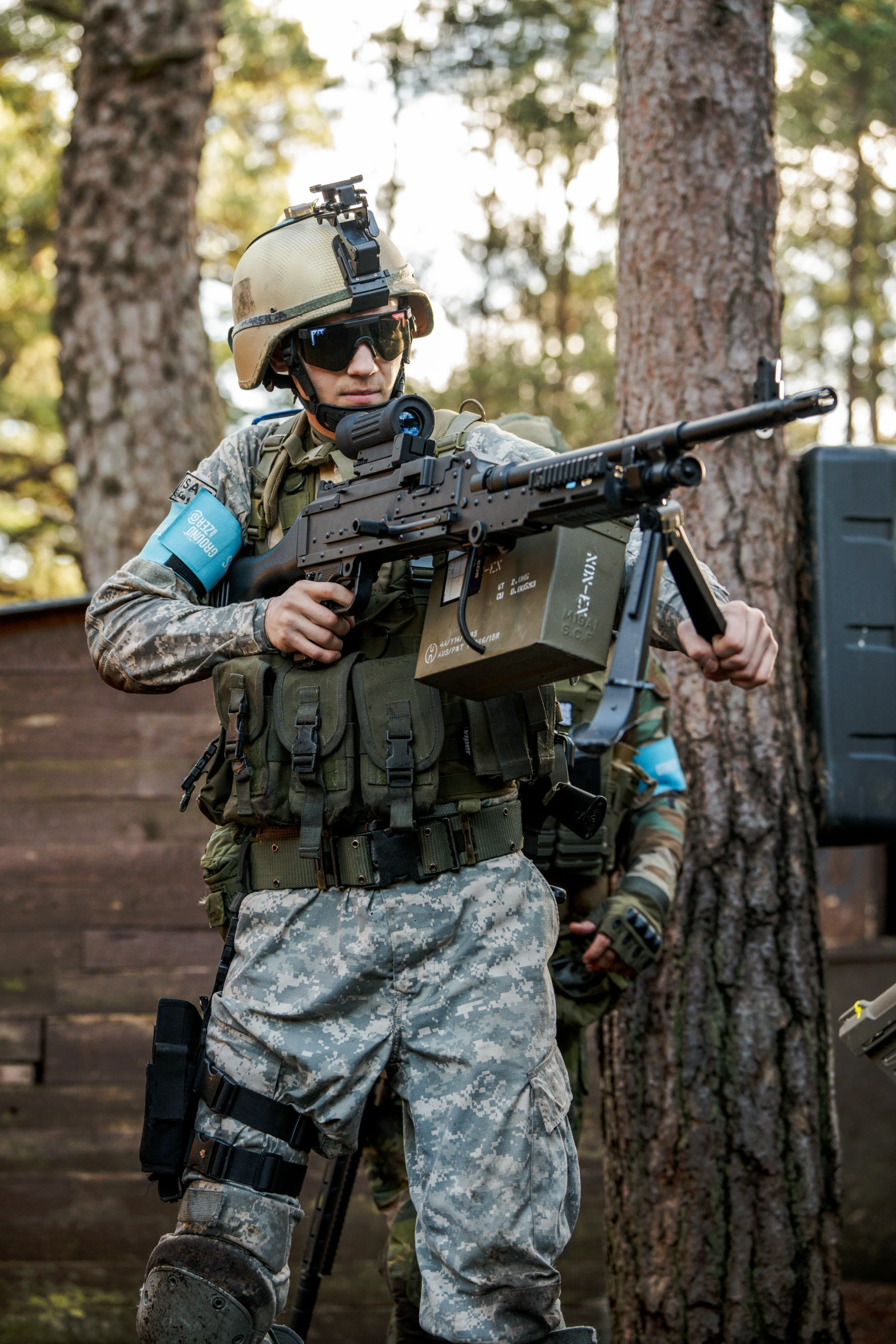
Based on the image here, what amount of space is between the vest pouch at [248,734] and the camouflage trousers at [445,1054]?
0.63 feet

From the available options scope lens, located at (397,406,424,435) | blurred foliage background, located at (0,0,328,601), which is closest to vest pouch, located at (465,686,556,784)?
scope lens, located at (397,406,424,435)

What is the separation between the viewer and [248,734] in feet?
8.78

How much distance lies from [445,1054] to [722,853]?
1.51m

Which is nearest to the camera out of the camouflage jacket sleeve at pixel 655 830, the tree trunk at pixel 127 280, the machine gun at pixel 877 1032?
the machine gun at pixel 877 1032

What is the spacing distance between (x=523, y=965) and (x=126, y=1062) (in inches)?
A: 95.5

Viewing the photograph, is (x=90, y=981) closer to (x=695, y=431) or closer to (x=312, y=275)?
(x=312, y=275)

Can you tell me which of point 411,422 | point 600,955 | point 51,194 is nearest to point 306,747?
point 411,422

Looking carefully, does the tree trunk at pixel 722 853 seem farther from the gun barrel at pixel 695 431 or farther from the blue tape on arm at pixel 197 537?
the gun barrel at pixel 695 431

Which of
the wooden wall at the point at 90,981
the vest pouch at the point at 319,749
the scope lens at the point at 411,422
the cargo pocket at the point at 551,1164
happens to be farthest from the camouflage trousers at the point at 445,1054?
the wooden wall at the point at 90,981

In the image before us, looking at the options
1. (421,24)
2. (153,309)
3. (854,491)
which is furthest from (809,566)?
(421,24)

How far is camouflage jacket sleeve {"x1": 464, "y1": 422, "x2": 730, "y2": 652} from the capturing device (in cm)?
249

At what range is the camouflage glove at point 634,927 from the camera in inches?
130

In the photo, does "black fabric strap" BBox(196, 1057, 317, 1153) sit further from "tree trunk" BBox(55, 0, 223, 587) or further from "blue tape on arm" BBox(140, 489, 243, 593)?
"tree trunk" BBox(55, 0, 223, 587)

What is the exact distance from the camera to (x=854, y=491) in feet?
13.6
